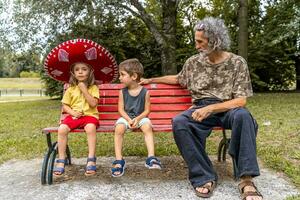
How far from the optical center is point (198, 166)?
3.58 metres

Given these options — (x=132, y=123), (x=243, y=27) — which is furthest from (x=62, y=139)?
(x=243, y=27)

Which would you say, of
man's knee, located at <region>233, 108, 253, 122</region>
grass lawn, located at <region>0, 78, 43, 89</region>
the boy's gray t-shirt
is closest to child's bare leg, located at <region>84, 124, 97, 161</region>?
the boy's gray t-shirt

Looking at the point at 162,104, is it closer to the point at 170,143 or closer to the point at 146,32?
the point at 170,143

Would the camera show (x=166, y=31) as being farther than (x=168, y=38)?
Yes

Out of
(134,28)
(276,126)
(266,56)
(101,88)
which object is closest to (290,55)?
(266,56)

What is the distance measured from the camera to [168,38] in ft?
40.9

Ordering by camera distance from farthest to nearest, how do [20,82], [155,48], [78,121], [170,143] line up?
1. [20,82]
2. [155,48]
3. [170,143]
4. [78,121]

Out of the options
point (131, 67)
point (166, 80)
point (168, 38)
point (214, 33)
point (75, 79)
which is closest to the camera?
point (214, 33)

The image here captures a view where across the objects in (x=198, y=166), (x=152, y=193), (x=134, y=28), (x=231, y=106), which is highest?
(x=134, y=28)

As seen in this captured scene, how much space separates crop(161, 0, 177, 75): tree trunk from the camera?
40.4ft

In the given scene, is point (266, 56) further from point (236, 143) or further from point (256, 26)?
point (236, 143)

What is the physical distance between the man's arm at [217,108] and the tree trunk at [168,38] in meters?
8.70

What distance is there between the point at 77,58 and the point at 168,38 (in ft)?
27.7

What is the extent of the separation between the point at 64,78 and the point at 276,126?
3958mm
